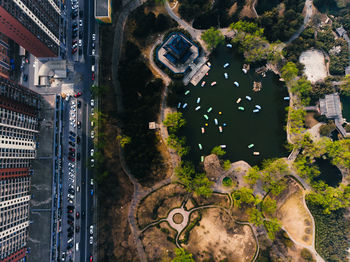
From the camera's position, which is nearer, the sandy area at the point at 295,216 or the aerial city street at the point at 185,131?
the aerial city street at the point at 185,131

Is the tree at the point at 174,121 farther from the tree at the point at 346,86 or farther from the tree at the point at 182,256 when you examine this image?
the tree at the point at 346,86

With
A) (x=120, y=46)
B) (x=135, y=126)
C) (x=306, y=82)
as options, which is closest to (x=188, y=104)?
(x=135, y=126)

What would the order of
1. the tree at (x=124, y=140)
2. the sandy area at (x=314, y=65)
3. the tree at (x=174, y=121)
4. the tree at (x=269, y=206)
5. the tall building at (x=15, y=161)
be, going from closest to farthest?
the tall building at (x=15, y=161)
the tree at (x=124, y=140)
the tree at (x=269, y=206)
the tree at (x=174, y=121)
the sandy area at (x=314, y=65)

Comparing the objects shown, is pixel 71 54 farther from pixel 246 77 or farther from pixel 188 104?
pixel 246 77

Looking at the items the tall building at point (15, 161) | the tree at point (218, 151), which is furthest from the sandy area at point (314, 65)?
the tall building at point (15, 161)

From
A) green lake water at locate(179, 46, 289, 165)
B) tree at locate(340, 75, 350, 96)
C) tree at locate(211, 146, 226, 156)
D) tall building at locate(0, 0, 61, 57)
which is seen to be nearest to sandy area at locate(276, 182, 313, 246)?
green lake water at locate(179, 46, 289, 165)

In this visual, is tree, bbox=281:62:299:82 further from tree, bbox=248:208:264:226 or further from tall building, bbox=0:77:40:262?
tall building, bbox=0:77:40:262

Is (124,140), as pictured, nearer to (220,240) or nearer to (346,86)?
(220,240)
